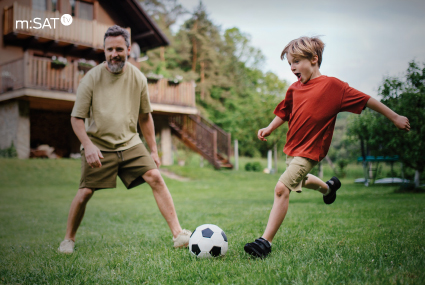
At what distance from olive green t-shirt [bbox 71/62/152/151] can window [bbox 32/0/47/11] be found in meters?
16.8

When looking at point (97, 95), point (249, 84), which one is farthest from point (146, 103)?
point (249, 84)

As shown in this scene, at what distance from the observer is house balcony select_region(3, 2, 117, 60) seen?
633 inches

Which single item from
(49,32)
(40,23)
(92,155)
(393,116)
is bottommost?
(92,155)

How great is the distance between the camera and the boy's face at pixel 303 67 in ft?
10.00

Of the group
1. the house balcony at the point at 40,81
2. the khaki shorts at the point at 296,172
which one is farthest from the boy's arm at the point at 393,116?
the house balcony at the point at 40,81

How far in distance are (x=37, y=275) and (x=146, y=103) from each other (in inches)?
77.3

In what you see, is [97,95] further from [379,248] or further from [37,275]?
[379,248]

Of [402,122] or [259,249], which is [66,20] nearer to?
[259,249]

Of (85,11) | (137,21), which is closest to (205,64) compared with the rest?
(137,21)

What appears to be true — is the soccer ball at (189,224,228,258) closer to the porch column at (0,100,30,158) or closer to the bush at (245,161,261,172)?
the porch column at (0,100,30,158)


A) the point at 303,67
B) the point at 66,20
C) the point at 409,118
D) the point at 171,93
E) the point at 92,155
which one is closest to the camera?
the point at 303,67

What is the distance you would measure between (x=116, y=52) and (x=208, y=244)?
203 centimetres

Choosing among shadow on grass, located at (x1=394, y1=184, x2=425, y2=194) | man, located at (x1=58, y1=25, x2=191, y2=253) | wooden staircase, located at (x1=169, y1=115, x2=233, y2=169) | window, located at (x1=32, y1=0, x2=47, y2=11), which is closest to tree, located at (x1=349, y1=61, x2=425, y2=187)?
shadow on grass, located at (x1=394, y1=184, x2=425, y2=194)

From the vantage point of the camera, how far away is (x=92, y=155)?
10.9 ft
